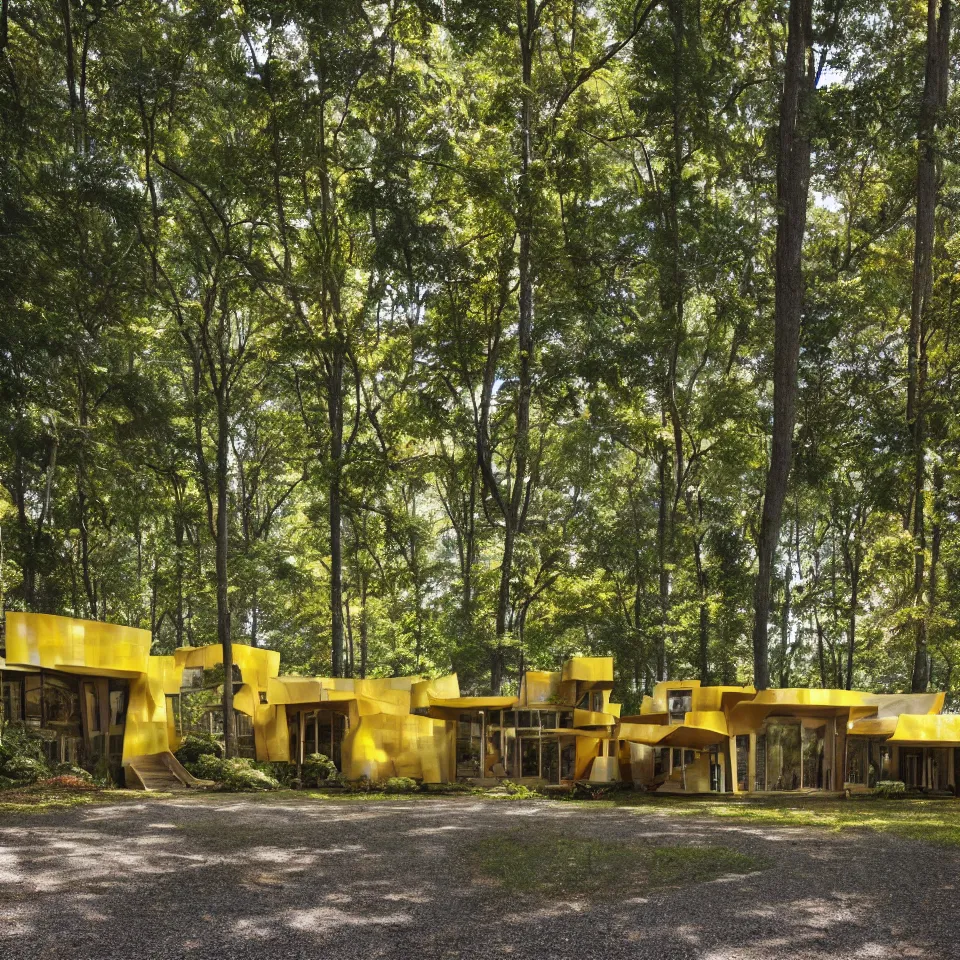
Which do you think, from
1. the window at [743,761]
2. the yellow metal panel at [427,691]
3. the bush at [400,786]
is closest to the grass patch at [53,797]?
the bush at [400,786]

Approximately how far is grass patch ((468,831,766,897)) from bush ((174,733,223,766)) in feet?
39.6

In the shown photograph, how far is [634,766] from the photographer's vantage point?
22.3m

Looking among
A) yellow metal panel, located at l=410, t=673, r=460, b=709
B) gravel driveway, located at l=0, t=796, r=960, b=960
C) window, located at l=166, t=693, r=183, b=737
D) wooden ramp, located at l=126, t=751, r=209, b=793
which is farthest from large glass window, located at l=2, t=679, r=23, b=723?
yellow metal panel, located at l=410, t=673, r=460, b=709

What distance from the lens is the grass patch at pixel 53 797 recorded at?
14453mm

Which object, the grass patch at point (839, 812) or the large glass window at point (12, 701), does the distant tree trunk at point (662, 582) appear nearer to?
the grass patch at point (839, 812)

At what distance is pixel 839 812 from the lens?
15430 millimetres

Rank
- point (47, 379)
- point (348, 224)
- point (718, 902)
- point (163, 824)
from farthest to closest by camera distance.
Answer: point (348, 224), point (47, 379), point (163, 824), point (718, 902)

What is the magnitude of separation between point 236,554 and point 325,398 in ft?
17.7

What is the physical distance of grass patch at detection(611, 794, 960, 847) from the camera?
12.9 m

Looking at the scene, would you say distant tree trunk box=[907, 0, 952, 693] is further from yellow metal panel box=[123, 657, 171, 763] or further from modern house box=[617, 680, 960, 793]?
yellow metal panel box=[123, 657, 171, 763]

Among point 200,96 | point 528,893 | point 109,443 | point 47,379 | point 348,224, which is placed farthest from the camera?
point 348,224

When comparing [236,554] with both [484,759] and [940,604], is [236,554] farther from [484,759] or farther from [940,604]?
[940,604]

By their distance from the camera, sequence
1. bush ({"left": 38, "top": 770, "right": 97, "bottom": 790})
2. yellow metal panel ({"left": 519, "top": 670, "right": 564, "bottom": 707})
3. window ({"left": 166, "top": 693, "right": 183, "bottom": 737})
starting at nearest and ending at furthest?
bush ({"left": 38, "top": 770, "right": 97, "bottom": 790}) → yellow metal panel ({"left": 519, "top": 670, "right": 564, "bottom": 707}) → window ({"left": 166, "top": 693, "right": 183, "bottom": 737})

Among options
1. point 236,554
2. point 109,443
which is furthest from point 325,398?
point 109,443
